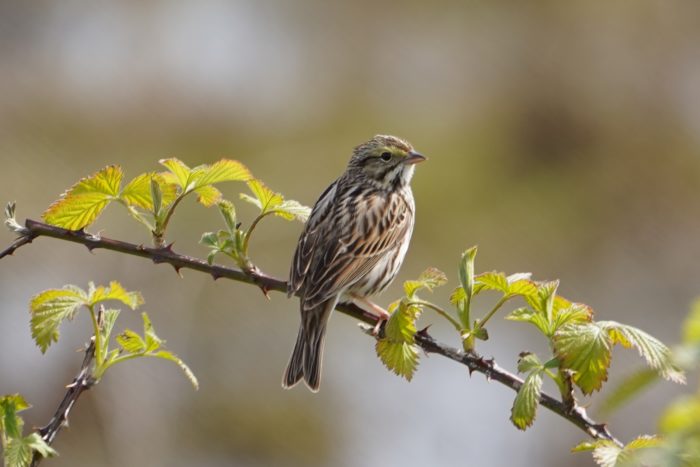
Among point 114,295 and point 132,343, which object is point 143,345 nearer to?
point 132,343

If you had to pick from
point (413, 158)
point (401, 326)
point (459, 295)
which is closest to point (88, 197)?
point (401, 326)

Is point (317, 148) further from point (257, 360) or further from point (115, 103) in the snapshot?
point (257, 360)

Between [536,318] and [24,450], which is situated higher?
[536,318]

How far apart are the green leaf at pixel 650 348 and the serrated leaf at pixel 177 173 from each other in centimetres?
106

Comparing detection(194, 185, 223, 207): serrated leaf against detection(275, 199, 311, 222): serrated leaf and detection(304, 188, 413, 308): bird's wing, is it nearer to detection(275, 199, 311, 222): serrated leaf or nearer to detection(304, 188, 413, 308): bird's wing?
detection(275, 199, 311, 222): serrated leaf

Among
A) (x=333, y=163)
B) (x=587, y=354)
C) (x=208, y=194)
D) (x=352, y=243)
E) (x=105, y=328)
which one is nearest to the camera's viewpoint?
(x=587, y=354)

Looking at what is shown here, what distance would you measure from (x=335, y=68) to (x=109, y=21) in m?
2.79

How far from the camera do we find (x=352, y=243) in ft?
13.7

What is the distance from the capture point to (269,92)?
43.6ft

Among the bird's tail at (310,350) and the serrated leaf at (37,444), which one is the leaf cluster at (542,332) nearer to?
the serrated leaf at (37,444)

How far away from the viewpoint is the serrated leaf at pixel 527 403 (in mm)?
2318

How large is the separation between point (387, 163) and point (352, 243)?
68cm

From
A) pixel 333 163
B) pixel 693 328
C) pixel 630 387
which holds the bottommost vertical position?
pixel 333 163

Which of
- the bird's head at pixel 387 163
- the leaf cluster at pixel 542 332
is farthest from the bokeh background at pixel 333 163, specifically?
the leaf cluster at pixel 542 332
